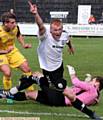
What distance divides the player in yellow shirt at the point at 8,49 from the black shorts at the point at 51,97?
0.72 metres

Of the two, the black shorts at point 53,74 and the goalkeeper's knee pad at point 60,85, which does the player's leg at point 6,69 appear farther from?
the goalkeeper's knee pad at point 60,85

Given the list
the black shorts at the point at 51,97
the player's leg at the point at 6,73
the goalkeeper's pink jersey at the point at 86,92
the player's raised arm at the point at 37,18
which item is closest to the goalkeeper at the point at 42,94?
the black shorts at the point at 51,97

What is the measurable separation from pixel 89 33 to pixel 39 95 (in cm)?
2507

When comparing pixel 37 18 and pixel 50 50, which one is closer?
pixel 37 18

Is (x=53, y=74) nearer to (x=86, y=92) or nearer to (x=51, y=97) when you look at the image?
(x=51, y=97)

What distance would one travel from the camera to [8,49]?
369 inches

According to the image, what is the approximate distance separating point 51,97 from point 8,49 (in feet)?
4.17

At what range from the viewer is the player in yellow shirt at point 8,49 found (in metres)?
9.58

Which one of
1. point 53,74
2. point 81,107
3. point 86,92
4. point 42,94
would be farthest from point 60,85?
point 53,74

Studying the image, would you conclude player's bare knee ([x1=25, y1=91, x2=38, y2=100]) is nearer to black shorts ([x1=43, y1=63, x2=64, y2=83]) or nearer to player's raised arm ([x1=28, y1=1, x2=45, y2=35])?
black shorts ([x1=43, y1=63, x2=64, y2=83])

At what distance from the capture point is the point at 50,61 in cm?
926

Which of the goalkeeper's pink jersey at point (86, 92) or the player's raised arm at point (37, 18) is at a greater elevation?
the player's raised arm at point (37, 18)

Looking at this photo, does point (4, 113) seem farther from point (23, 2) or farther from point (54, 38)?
point (23, 2)

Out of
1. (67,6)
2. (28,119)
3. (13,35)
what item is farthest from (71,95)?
(67,6)
